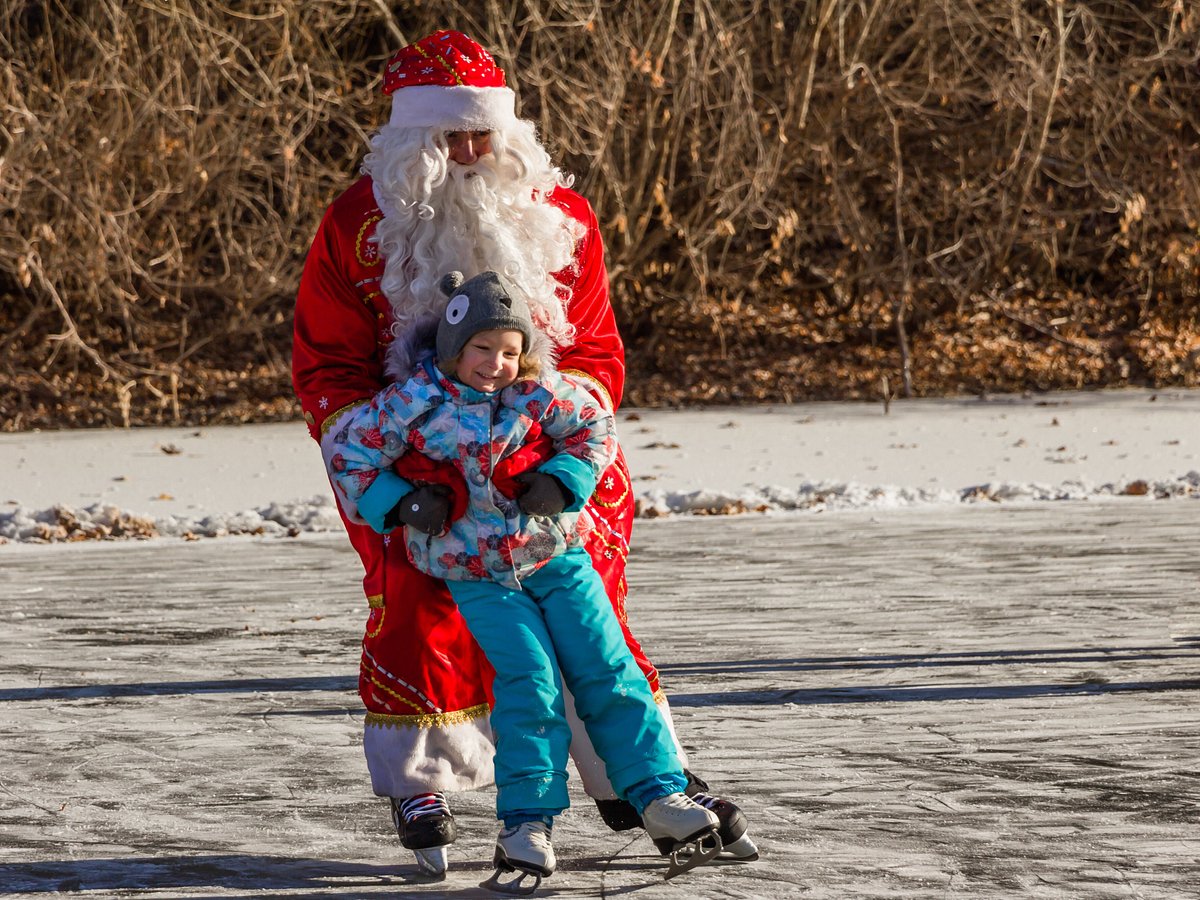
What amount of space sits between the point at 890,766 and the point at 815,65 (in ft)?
37.8

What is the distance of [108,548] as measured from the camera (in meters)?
8.49

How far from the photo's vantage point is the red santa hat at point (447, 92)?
4062mm

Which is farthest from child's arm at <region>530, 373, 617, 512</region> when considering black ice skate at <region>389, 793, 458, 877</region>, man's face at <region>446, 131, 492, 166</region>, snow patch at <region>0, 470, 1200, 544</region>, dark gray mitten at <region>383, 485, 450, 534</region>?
snow patch at <region>0, 470, 1200, 544</region>

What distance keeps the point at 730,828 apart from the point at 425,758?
663 mm

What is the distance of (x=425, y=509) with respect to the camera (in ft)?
12.0

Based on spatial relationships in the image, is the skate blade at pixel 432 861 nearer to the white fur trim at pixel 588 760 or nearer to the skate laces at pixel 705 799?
the white fur trim at pixel 588 760

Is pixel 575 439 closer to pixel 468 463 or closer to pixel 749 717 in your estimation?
pixel 468 463

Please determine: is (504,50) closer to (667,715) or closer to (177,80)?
(177,80)

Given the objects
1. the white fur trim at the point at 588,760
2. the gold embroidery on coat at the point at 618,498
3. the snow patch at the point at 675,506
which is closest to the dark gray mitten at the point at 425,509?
the gold embroidery on coat at the point at 618,498

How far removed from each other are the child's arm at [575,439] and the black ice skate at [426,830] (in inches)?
27.2

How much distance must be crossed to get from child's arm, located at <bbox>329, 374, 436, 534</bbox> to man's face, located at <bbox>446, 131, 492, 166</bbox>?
1.98ft

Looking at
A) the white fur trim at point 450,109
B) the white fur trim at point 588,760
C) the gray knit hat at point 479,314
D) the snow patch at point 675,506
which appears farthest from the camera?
the snow patch at point 675,506

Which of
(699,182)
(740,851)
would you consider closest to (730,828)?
(740,851)

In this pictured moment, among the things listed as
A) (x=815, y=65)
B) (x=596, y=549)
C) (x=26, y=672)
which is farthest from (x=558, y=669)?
(x=815, y=65)
